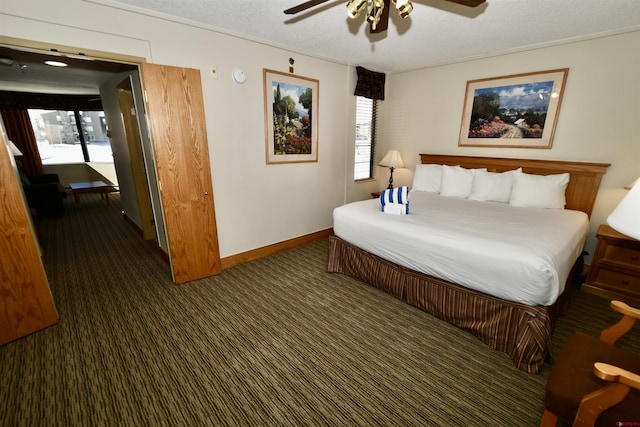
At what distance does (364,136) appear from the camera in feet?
15.1

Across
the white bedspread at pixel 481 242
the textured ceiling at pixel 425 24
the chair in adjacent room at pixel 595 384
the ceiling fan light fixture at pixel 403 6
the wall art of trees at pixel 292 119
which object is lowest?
the chair in adjacent room at pixel 595 384

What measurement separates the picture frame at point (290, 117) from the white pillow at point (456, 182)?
1.86 meters

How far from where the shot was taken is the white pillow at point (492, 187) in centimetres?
318

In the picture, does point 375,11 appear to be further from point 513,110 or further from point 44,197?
point 44,197

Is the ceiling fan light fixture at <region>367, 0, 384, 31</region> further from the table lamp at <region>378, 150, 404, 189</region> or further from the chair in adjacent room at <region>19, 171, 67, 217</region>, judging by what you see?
the chair in adjacent room at <region>19, 171, 67, 217</region>

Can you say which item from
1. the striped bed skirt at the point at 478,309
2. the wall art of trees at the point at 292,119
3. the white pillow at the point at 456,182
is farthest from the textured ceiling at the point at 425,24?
the striped bed skirt at the point at 478,309

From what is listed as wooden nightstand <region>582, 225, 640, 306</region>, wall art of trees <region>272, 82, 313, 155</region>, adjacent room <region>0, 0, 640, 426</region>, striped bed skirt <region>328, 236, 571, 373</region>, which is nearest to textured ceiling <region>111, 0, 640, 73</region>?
adjacent room <region>0, 0, 640, 426</region>

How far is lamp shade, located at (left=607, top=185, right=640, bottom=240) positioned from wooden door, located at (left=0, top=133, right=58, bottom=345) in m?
3.49

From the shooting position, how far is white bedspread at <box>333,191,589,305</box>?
177cm

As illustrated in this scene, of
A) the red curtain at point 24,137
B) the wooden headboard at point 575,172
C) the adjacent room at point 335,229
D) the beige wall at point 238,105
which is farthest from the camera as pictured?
the red curtain at point 24,137


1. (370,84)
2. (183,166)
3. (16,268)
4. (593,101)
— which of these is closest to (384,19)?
(183,166)

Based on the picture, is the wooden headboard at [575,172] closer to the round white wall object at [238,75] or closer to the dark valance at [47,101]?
the round white wall object at [238,75]

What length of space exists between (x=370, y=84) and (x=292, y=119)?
157 centimetres

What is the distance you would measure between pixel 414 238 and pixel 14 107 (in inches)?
350
